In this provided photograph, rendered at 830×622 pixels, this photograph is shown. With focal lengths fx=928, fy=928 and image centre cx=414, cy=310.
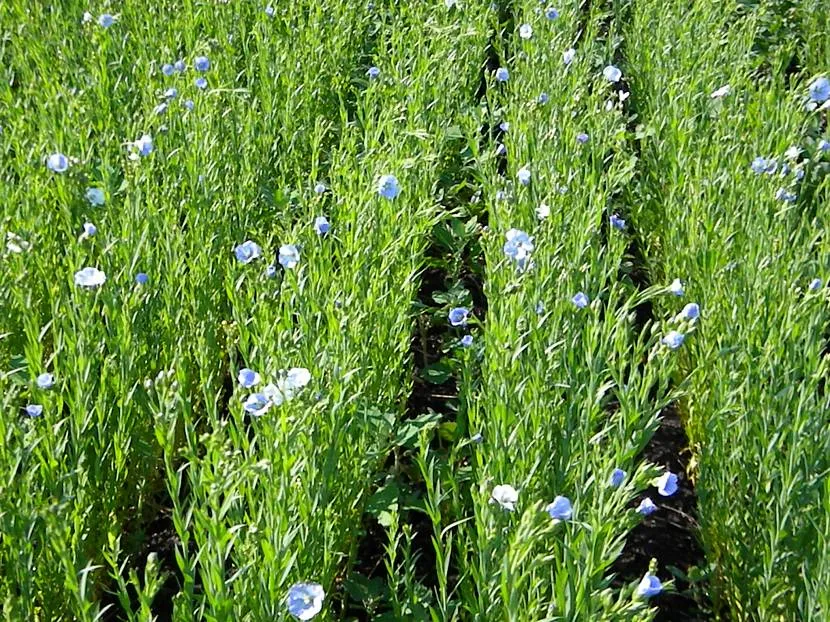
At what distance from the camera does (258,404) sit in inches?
67.4

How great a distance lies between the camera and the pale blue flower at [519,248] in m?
2.33

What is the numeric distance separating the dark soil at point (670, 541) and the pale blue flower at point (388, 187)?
99 cm

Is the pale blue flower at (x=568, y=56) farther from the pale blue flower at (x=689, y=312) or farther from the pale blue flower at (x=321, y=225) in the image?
the pale blue flower at (x=689, y=312)

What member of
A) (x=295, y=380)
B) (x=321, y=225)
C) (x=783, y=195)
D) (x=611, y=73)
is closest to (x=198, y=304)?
(x=321, y=225)

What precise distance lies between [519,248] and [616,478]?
2.89 feet

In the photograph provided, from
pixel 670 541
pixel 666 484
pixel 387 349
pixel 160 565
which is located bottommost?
pixel 670 541

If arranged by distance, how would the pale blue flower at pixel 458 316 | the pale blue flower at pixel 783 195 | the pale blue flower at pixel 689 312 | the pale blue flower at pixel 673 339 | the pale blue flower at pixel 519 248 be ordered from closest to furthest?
1. the pale blue flower at pixel 673 339
2. the pale blue flower at pixel 689 312
3. the pale blue flower at pixel 519 248
4. the pale blue flower at pixel 458 316
5. the pale blue flower at pixel 783 195

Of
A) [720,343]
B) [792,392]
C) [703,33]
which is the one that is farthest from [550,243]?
[703,33]

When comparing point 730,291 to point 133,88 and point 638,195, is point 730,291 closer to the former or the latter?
point 638,195

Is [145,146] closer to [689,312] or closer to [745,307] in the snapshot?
[689,312]

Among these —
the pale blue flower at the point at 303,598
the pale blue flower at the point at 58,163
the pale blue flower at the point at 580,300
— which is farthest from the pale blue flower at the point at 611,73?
the pale blue flower at the point at 303,598

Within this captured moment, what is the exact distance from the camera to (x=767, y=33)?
5.38 meters

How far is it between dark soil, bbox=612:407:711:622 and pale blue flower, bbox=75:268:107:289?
143 centimetres

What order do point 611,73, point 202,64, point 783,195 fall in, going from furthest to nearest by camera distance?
1. point 611,73
2. point 202,64
3. point 783,195
